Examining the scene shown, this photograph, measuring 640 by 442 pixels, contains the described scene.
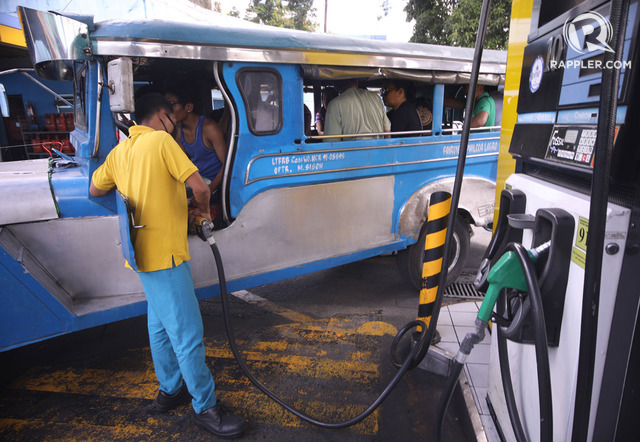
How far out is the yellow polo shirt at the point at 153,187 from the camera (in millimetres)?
2135

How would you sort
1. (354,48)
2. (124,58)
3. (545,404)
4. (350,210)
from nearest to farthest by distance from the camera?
(545,404)
(124,58)
(354,48)
(350,210)

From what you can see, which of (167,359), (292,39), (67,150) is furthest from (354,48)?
(67,150)

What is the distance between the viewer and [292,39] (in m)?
3.10

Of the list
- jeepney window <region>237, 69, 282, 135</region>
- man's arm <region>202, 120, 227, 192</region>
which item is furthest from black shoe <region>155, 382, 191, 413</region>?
jeepney window <region>237, 69, 282, 135</region>

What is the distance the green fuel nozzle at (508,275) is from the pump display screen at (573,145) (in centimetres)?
30

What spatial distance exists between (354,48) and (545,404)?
2914 mm

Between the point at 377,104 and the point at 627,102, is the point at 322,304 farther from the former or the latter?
the point at 627,102

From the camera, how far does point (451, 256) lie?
429cm

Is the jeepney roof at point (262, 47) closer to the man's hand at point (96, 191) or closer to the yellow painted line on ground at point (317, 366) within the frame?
the man's hand at point (96, 191)

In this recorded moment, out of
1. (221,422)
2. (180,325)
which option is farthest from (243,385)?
(180,325)

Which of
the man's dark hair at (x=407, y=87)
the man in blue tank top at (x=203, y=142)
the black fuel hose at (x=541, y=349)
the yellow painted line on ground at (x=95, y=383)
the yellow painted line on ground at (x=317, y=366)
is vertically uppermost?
Result: the man's dark hair at (x=407, y=87)

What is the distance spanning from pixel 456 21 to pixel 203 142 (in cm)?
792

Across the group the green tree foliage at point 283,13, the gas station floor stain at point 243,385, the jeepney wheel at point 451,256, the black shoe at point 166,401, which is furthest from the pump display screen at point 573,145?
the green tree foliage at point 283,13

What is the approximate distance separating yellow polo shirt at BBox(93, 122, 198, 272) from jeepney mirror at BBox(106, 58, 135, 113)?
219 mm
